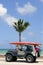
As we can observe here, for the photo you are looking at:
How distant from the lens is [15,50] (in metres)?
31.4

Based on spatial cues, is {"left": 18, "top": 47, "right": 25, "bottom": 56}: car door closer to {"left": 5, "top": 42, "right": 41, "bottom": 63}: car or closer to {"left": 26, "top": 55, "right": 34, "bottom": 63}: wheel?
{"left": 5, "top": 42, "right": 41, "bottom": 63}: car

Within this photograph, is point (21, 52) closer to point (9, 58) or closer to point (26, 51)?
point (26, 51)

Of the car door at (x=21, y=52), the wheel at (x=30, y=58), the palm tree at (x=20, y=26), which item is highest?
the palm tree at (x=20, y=26)

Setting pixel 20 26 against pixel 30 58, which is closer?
pixel 30 58

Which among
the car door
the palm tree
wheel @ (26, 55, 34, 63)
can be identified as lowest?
wheel @ (26, 55, 34, 63)

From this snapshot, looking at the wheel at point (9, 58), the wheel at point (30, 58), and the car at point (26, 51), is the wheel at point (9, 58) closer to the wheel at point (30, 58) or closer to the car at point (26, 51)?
the car at point (26, 51)

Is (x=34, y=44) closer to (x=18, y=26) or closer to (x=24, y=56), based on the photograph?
(x=24, y=56)

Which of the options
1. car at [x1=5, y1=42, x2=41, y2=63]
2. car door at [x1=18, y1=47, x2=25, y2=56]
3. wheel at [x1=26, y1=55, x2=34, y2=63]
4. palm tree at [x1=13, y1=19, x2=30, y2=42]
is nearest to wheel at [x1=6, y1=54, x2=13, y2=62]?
Result: car at [x1=5, y1=42, x2=41, y2=63]

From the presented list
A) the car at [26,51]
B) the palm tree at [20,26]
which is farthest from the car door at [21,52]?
the palm tree at [20,26]

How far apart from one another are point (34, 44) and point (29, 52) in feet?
3.45

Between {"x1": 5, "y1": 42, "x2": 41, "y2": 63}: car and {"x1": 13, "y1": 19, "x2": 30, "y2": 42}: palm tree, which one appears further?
{"x1": 13, "y1": 19, "x2": 30, "y2": 42}: palm tree

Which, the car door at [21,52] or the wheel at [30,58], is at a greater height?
the car door at [21,52]

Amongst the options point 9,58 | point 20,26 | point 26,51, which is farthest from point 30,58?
point 20,26

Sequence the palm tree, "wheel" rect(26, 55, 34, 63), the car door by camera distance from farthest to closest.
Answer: the palm tree < the car door < "wheel" rect(26, 55, 34, 63)
